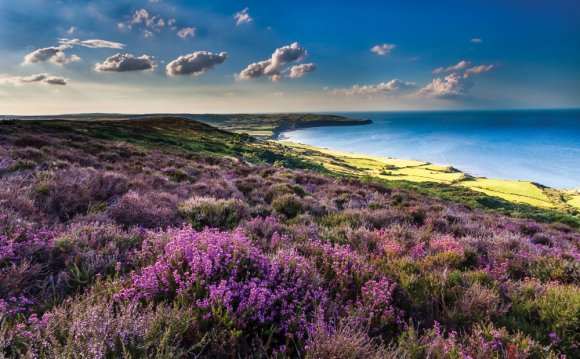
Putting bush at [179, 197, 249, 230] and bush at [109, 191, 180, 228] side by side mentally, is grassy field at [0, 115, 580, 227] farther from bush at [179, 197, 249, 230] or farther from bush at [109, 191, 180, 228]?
bush at [179, 197, 249, 230]

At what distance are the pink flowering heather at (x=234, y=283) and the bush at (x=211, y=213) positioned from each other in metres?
2.67

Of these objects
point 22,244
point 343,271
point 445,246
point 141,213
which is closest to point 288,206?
point 141,213

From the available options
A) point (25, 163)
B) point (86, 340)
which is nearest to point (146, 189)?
point (25, 163)

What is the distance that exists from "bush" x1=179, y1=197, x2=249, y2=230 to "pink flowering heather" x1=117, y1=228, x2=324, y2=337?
2.67 metres

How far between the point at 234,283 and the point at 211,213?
164 inches

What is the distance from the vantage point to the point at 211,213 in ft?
23.7

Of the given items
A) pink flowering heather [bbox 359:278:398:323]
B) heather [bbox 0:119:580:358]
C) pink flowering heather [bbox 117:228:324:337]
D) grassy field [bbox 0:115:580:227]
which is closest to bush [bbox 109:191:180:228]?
heather [bbox 0:119:580:358]

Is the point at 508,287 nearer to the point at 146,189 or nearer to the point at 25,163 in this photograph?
the point at 146,189

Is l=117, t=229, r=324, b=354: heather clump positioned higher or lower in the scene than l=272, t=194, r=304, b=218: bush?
higher

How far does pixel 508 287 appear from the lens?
4570mm

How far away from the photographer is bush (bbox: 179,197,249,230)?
6969mm

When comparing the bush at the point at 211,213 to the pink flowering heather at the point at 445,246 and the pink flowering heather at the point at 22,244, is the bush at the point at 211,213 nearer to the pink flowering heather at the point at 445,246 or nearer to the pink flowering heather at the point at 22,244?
→ the pink flowering heather at the point at 22,244

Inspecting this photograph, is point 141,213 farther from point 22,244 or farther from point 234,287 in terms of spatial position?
point 234,287

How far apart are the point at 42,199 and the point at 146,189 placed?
118 inches
